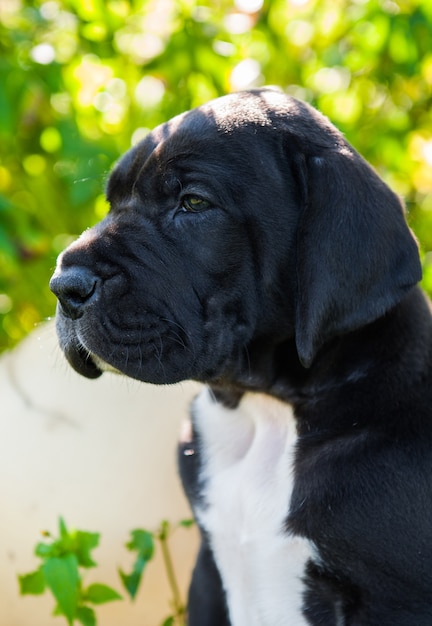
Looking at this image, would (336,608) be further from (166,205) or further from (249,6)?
(249,6)

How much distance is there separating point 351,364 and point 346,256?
32cm

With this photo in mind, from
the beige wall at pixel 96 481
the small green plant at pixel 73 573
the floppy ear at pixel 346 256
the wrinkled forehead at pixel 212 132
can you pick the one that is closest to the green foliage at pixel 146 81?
the beige wall at pixel 96 481

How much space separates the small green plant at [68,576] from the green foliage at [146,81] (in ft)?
4.95

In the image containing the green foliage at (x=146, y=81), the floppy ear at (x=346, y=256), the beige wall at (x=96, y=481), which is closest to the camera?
the floppy ear at (x=346, y=256)

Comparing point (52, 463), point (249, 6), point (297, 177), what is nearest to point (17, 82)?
point (249, 6)

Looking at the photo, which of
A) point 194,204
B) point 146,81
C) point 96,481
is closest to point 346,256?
point 194,204

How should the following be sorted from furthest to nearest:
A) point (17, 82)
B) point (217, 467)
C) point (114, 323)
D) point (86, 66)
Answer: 1. point (86, 66)
2. point (17, 82)
3. point (217, 467)
4. point (114, 323)

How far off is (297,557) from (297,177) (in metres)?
1.01

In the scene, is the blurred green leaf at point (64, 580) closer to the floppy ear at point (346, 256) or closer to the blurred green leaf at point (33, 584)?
the blurred green leaf at point (33, 584)

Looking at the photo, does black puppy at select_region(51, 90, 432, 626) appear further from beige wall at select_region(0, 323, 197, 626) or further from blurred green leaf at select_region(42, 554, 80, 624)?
beige wall at select_region(0, 323, 197, 626)

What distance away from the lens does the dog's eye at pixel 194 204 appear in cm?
279

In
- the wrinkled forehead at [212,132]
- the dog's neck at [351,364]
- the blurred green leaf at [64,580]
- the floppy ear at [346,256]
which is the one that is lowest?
the blurred green leaf at [64,580]

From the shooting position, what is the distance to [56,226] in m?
5.11

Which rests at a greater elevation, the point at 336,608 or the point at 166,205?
the point at 166,205
